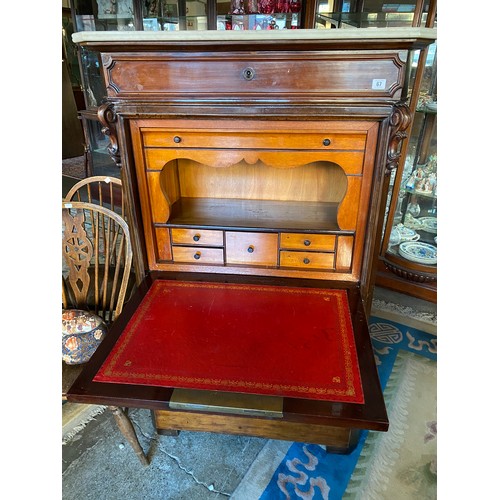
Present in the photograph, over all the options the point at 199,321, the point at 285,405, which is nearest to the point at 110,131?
the point at 199,321

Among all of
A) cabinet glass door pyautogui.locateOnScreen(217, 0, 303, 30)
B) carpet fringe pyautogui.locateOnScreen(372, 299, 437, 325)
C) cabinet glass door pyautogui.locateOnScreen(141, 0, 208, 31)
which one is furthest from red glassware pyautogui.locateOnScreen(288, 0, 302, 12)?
carpet fringe pyautogui.locateOnScreen(372, 299, 437, 325)

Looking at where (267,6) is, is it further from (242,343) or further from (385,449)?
(385,449)

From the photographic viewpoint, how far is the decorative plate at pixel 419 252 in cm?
203

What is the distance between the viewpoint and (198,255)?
1300mm

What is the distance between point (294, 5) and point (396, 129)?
3.58ft

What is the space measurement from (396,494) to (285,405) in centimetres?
70

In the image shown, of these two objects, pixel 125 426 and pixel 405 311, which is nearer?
pixel 125 426

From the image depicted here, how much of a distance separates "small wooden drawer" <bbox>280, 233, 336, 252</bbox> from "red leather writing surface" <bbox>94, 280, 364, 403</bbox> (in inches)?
5.7

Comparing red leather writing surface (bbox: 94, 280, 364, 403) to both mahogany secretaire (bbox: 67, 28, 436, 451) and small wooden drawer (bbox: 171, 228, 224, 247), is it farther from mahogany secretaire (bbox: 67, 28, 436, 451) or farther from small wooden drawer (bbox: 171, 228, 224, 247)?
small wooden drawer (bbox: 171, 228, 224, 247)

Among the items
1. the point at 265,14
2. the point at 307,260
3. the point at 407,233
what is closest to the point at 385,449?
the point at 307,260

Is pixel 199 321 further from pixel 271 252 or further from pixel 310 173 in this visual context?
pixel 310 173

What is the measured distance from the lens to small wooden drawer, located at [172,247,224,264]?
4.24 ft

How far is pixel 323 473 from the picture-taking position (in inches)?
48.4

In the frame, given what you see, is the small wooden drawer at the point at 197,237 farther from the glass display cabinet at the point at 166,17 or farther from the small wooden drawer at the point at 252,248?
the glass display cabinet at the point at 166,17
